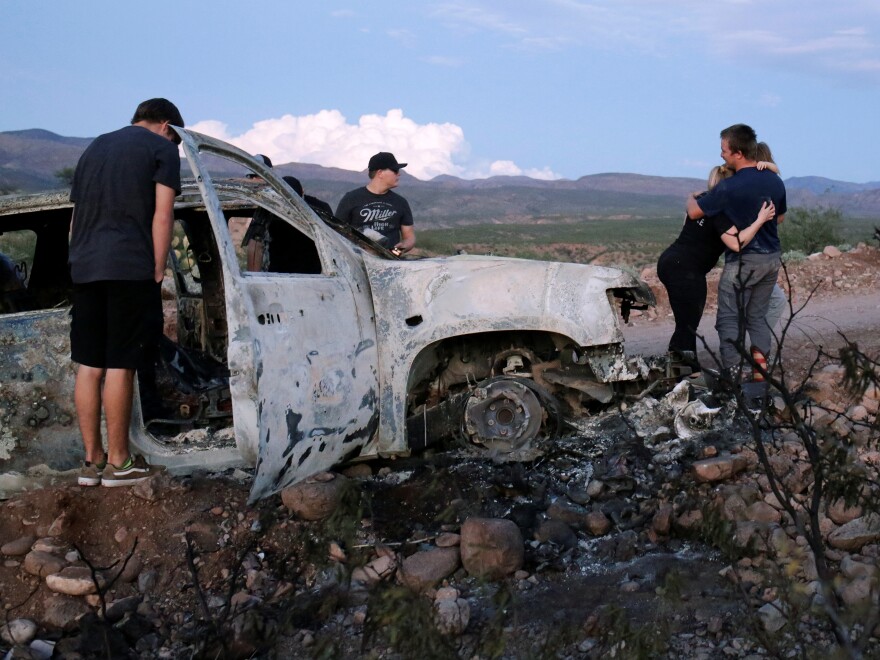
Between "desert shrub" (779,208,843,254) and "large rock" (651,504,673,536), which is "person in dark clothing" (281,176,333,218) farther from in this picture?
"desert shrub" (779,208,843,254)

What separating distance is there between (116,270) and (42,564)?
1370 mm

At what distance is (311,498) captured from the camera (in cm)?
466

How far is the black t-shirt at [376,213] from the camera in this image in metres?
7.45

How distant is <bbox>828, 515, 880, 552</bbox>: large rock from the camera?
405 cm

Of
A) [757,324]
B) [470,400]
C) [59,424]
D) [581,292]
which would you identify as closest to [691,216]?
[757,324]

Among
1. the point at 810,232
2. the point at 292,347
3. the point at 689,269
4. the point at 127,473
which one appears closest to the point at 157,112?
the point at 292,347

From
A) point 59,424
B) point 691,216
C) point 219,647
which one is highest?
point 691,216

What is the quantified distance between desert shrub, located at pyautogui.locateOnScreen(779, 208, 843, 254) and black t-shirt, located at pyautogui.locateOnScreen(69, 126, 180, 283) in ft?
Result: 52.5

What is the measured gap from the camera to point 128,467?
15.4ft

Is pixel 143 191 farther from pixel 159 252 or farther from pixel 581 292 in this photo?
pixel 581 292

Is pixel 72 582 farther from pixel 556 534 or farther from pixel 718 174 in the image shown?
pixel 718 174

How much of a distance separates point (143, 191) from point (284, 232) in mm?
1201

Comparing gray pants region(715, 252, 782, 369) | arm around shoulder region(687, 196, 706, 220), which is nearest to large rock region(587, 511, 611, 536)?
gray pants region(715, 252, 782, 369)

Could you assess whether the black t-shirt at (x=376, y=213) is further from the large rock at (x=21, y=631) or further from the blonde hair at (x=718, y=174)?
the large rock at (x=21, y=631)
